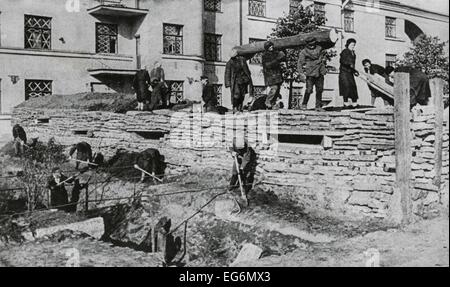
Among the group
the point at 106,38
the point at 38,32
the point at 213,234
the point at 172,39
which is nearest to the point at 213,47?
the point at 172,39

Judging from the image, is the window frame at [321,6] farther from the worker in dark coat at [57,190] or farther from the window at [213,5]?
the worker in dark coat at [57,190]

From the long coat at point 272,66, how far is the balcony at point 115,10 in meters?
11.5

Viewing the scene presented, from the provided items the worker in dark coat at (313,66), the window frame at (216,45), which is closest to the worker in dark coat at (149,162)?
the worker in dark coat at (313,66)

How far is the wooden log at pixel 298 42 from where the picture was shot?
1008 centimetres

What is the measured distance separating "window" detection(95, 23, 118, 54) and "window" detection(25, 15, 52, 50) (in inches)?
84.9

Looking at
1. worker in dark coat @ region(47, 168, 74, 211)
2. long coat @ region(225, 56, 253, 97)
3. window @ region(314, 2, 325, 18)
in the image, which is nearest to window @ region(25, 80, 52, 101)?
worker in dark coat @ region(47, 168, 74, 211)

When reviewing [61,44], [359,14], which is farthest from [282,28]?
[61,44]

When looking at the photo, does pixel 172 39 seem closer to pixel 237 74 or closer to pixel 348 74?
pixel 237 74

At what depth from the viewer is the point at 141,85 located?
14266 mm

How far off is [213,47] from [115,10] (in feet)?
16.9

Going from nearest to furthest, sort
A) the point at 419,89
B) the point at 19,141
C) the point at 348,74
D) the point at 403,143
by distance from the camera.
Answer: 1. the point at 403,143
2. the point at 419,89
3. the point at 348,74
4. the point at 19,141

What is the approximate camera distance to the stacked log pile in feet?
28.2

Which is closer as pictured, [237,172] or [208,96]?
[237,172]

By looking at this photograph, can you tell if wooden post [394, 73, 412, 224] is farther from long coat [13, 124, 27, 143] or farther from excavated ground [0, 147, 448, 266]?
long coat [13, 124, 27, 143]
